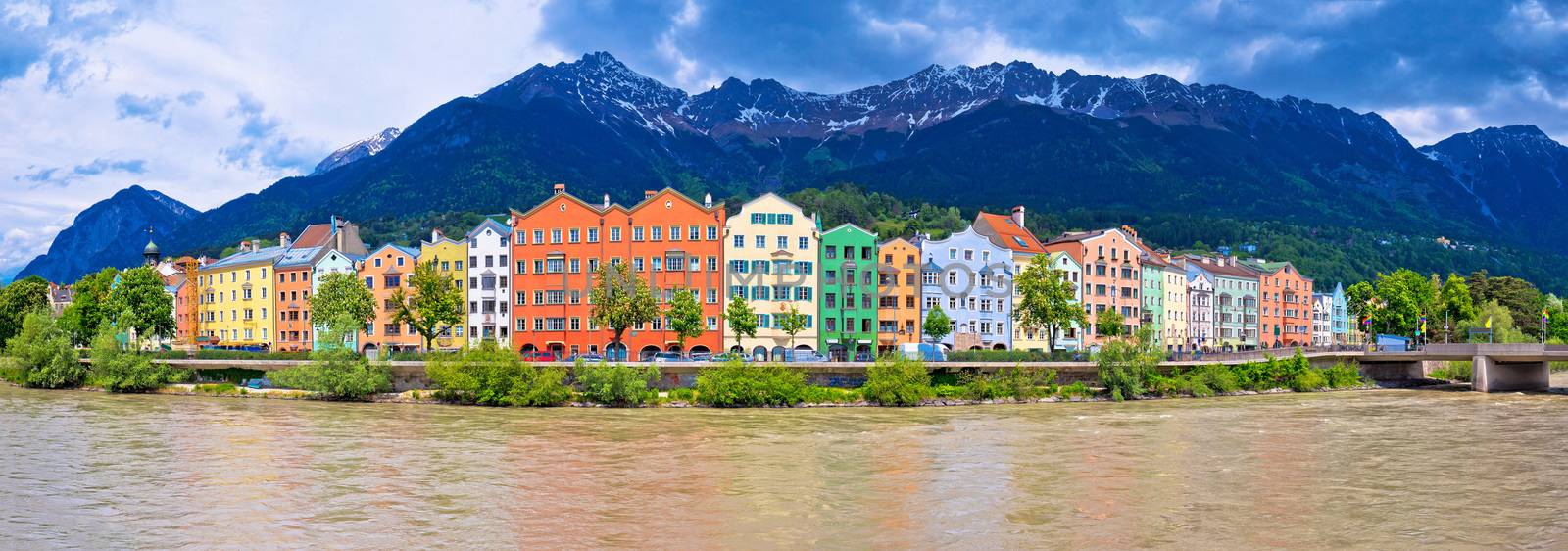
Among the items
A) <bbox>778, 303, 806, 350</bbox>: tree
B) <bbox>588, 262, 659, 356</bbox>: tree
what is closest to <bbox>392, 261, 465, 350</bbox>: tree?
<bbox>588, 262, 659, 356</bbox>: tree

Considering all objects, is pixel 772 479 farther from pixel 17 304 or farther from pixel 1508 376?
pixel 17 304

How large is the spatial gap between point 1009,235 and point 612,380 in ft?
182

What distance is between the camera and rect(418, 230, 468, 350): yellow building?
106562 mm

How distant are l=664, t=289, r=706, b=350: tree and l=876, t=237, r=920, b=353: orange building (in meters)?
18.2

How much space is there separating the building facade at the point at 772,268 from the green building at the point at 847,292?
1029mm

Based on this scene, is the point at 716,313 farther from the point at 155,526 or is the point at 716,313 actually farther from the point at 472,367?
the point at 155,526

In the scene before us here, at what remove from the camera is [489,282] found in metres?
105

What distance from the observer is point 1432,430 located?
60.3 meters

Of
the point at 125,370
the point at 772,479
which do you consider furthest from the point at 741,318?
the point at 772,479

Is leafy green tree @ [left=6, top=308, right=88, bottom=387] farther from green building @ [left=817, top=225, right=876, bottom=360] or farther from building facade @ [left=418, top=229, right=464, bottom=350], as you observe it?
green building @ [left=817, top=225, right=876, bottom=360]

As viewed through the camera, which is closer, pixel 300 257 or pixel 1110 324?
pixel 1110 324

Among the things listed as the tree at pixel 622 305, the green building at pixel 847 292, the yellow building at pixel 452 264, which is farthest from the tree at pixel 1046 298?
the yellow building at pixel 452 264

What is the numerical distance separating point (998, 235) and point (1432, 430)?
5595 centimetres

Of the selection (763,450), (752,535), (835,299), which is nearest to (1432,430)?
(763,450)
